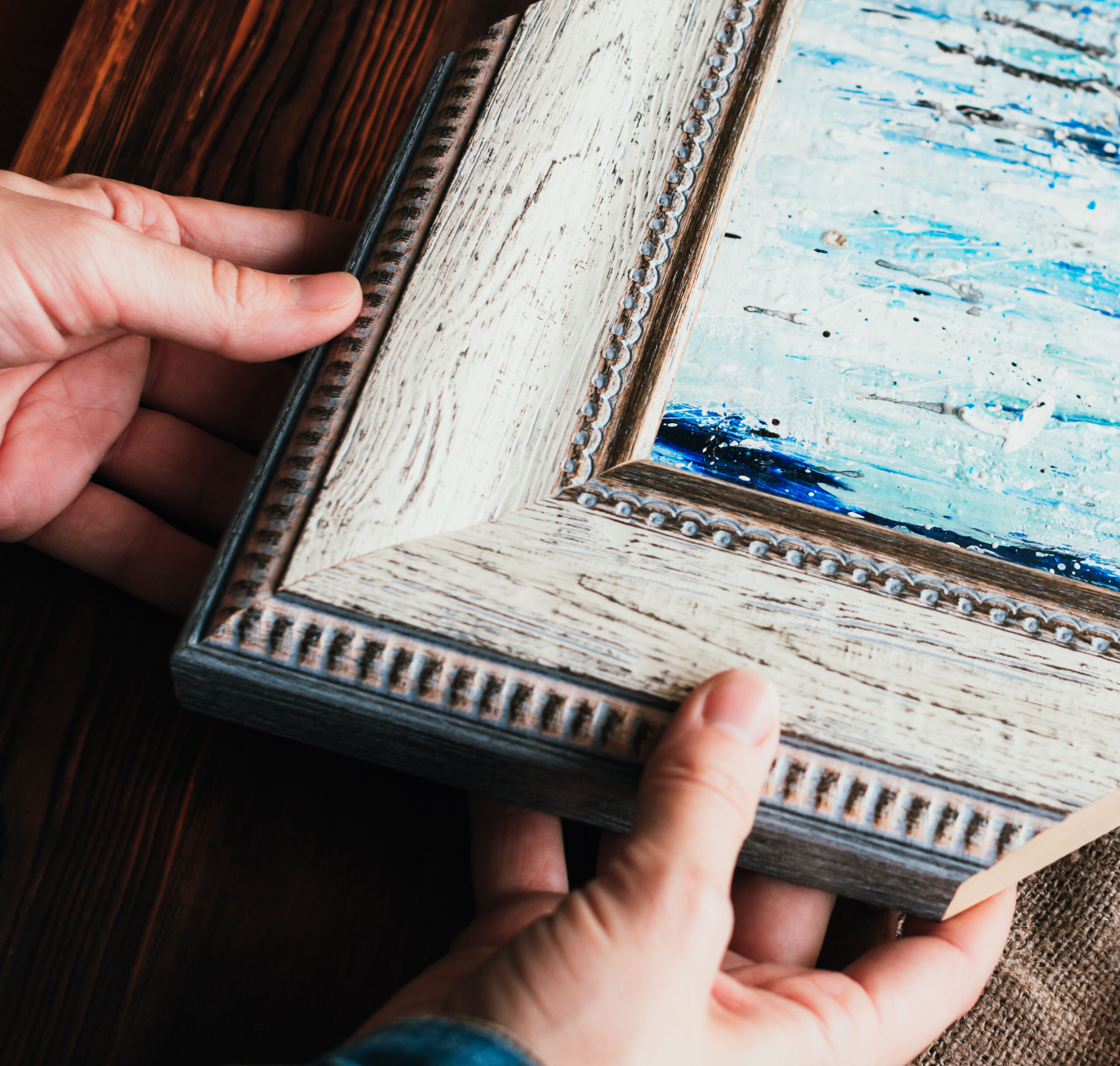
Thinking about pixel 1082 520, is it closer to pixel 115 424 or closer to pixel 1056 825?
pixel 1056 825

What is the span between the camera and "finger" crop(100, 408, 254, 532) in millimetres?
555

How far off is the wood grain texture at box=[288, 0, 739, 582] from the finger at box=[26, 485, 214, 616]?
18 cm

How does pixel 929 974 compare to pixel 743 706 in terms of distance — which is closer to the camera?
pixel 743 706

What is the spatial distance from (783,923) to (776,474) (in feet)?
0.84

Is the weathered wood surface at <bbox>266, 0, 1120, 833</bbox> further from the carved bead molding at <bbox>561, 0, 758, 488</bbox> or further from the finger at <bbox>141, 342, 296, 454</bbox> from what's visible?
the finger at <bbox>141, 342, 296, 454</bbox>

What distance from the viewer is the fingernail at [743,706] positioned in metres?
0.35

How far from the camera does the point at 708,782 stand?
1.12ft

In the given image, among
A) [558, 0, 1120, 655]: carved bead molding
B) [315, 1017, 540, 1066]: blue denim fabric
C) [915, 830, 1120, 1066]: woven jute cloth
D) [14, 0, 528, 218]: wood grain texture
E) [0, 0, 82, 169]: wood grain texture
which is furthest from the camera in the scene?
[0, 0, 82, 169]: wood grain texture

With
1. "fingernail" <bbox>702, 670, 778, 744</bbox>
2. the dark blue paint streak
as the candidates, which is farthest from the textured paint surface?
"fingernail" <bbox>702, 670, 778, 744</bbox>

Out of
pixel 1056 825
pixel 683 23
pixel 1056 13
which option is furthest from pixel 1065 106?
pixel 1056 825

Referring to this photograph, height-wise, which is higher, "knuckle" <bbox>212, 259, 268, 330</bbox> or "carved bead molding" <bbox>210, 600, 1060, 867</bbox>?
"knuckle" <bbox>212, 259, 268, 330</bbox>

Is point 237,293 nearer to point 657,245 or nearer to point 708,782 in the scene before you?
point 657,245

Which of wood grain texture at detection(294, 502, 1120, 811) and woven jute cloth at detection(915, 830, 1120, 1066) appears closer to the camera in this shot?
wood grain texture at detection(294, 502, 1120, 811)

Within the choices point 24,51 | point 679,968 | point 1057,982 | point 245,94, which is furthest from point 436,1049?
point 24,51
